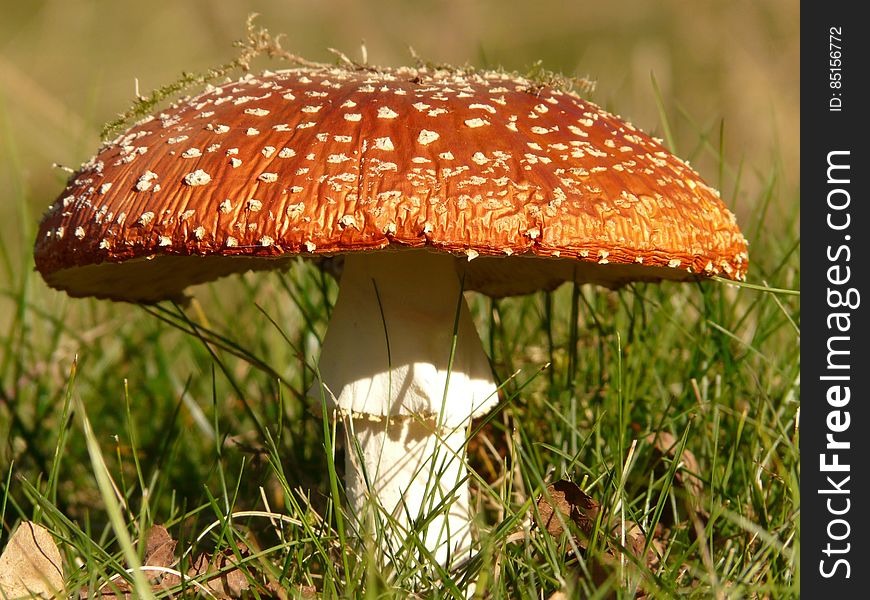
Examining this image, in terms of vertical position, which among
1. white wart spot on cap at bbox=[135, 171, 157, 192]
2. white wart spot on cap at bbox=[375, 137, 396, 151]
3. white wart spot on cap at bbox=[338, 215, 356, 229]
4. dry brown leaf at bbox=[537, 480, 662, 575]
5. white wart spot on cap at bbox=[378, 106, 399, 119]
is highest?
white wart spot on cap at bbox=[378, 106, 399, 119]

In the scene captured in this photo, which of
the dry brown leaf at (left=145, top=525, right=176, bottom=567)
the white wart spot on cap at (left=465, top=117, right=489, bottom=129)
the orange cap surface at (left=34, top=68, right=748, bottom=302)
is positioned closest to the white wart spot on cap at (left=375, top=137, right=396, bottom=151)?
the orange cap surface at (left=34, top=68, right=748, bottom=302)

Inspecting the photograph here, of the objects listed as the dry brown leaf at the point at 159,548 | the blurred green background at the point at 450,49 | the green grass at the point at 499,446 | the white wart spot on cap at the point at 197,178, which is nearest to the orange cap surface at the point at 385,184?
the white wart spot on cap at the point at 197,178

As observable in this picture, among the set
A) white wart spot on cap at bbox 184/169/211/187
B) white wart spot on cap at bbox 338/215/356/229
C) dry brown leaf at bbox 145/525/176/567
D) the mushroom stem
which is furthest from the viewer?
the mushroom stem

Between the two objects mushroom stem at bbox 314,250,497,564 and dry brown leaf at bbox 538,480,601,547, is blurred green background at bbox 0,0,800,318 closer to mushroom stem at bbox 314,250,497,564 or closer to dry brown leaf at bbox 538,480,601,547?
mushroom stem at bbox 314,250,497,564

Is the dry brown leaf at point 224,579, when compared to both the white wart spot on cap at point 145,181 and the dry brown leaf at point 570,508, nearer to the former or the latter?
the dry brown leaf at point 570,508

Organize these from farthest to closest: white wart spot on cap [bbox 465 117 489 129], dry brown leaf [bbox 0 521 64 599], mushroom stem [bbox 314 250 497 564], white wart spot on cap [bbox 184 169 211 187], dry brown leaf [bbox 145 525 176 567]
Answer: mushroom stem [bbox 314 250 497 564]
dry brown leaf [bbox 145 525 176 567]
dry brown leaf [bbox 0 521 64 599]
white wart spot on cap [bbox 465 117 489 129]
white wart spot on cap [bbox 184 169 211 187]

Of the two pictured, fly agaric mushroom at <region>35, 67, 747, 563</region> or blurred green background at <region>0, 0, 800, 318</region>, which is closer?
fly agaric mushroom at <region>35, 67, 747, 563</region>

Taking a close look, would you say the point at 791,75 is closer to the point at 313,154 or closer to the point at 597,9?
the point at 597,9

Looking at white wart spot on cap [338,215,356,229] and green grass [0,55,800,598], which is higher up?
white wart spot on cap [338,215,356,229]

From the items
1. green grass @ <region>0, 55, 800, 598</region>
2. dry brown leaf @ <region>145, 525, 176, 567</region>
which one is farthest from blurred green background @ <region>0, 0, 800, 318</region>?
dry brown leaf @ <region>145, 525, 176, 567</region>
